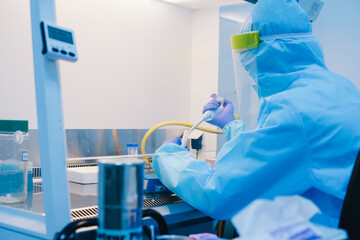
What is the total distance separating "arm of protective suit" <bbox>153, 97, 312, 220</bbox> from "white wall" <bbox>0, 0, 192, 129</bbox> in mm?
1206

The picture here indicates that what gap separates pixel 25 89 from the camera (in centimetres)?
181

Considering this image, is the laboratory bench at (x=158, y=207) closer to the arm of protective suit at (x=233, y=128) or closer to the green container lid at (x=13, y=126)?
the green container lid at (x=13, y=126)

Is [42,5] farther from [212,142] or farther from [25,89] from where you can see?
[212,142]

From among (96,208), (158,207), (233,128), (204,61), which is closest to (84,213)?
(96,208)

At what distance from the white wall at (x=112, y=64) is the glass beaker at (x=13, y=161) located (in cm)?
57

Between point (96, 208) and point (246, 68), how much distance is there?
86 cm

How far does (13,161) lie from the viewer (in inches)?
47.9

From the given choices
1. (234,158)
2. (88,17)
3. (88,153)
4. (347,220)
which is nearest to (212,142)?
(88,153)

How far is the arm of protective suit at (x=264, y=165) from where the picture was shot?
1.02 meters

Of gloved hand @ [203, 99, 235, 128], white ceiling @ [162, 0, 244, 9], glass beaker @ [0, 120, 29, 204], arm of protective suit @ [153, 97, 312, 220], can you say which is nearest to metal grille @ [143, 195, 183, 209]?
arm of protective suit @ [153, 97, 312, 220]

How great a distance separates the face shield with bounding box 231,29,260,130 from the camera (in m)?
1.37

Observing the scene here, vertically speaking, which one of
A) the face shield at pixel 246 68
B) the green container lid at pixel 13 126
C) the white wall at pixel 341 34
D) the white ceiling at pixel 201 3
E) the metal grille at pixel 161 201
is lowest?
the metal grille at pixel 161 201

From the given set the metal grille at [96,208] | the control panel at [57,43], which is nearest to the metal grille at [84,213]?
the metal grille at [96,208]

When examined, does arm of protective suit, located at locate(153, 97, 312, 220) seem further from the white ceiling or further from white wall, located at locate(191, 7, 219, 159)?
the white ceiling
